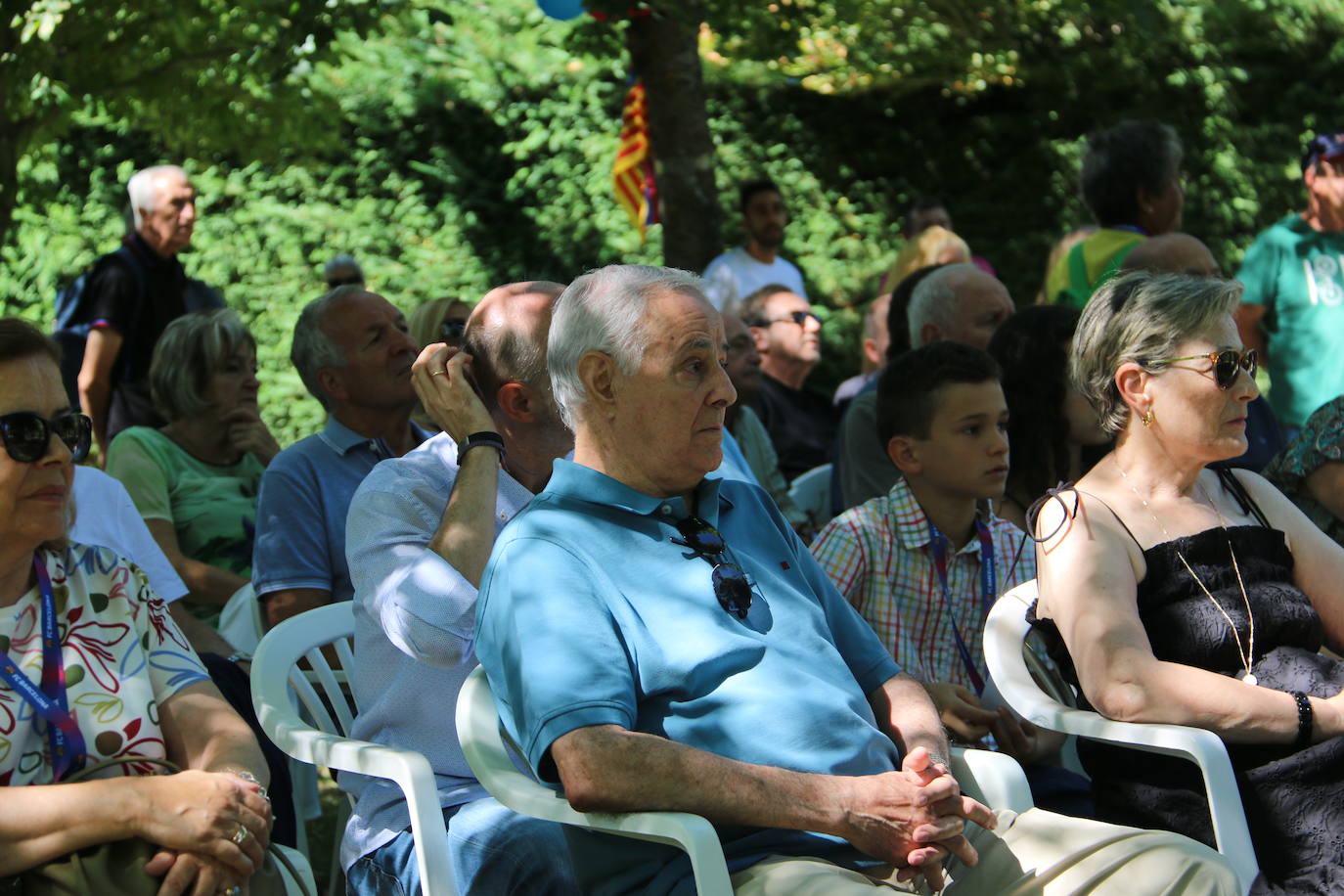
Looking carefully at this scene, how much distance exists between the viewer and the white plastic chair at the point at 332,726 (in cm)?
253

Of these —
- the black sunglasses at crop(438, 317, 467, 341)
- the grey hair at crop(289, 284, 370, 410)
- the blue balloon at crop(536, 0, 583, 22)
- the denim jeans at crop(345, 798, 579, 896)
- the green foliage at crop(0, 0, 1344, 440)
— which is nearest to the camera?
the denim jeans at crop(345, 798, 579, 896)

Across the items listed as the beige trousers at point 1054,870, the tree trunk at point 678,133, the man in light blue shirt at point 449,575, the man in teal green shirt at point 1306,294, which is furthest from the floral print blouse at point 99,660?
the tree trunk at point 678,133

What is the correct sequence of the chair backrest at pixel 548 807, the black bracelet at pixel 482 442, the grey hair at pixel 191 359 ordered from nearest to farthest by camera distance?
1. the chair backrest at pixel 548 807
2. the black bracelet at pixel 482 442
3. the grey hair at pixel 191 359

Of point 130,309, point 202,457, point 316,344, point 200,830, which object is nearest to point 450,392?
point 200,830

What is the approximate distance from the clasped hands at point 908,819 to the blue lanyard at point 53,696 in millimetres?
1358

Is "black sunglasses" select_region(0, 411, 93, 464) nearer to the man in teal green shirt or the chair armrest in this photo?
the chair armrest

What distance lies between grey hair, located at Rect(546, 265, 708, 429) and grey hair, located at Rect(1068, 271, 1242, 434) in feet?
3.26

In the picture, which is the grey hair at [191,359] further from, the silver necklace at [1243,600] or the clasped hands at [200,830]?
the silver necklace at [1243,600]

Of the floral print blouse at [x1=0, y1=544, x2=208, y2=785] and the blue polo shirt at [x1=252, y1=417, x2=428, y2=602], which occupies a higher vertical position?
the floral print blouse at [x1=0, y1=544, x2=208, y2=785]

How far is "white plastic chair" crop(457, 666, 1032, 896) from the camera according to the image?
215 centimetres

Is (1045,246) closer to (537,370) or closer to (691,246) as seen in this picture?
(691,246)

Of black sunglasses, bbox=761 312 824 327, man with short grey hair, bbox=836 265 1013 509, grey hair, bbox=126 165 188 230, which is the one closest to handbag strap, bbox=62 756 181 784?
man with short grey hair, bbox=836 265 1013 509

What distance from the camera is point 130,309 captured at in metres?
6.34

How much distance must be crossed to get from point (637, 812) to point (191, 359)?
10.2 ft
